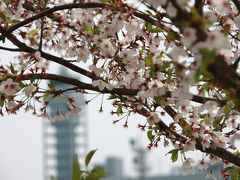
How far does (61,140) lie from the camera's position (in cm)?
10906

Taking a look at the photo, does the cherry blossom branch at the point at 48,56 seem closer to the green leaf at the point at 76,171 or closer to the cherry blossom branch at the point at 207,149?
the cherry blossom branch at the point at 207,149

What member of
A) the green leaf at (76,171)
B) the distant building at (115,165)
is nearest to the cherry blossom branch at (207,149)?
the green leaf at (76,171)

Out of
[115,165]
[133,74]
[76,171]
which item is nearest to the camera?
[76,171]

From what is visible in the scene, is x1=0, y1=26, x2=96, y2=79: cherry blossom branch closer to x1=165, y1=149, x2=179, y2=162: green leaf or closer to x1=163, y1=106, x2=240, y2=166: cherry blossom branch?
x1=163, y1=106, x2=240, y2=166: cherry blossom branch

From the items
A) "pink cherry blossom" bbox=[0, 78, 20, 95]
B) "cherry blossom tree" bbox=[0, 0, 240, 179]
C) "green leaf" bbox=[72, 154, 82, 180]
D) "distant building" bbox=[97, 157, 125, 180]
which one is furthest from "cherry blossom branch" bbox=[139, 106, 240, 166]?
"distant building" bbox=[97, 157, 125, 180]

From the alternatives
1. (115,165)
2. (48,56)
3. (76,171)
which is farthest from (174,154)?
(115,165)

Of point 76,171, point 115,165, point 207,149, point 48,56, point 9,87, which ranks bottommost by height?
point 76,171

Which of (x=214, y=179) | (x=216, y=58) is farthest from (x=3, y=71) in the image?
(x=214, y=179)

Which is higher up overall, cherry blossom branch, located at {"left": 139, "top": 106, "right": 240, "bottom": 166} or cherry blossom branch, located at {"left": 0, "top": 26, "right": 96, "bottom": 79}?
cherry blossom branch, located at {"left": 0, "top": 26, "right": 96, "bottom": 79}

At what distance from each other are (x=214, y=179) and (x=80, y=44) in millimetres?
1551

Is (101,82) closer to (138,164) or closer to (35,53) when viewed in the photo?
(35,53)

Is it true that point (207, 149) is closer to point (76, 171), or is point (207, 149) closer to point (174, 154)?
point (174, 154)

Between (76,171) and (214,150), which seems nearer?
(76,171)

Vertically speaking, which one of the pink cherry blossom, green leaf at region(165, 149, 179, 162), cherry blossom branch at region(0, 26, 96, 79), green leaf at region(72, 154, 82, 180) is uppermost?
cherry blossom branch at region(0, 26, 96, 79)
